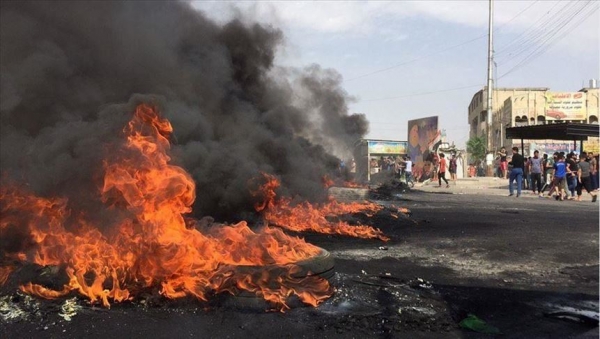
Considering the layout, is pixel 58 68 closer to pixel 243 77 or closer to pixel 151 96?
pixel 151 96

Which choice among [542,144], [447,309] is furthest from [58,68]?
[542,144]

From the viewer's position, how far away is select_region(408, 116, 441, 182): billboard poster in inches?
1092

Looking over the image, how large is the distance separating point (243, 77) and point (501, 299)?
8232 millimetres

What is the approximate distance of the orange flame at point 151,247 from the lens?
14.6 ft

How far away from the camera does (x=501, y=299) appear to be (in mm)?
4617

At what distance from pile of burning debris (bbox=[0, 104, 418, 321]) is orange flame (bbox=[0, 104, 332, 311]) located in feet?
0.03

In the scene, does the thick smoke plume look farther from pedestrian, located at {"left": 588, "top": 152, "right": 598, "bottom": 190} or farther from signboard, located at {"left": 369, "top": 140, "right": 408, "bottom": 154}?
signboard, located at {"left": 369, "top": 140, "right": 408, "bottom": 154}

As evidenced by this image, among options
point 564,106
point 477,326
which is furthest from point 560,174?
point 564,106

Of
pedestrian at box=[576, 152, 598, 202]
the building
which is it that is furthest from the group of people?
the building

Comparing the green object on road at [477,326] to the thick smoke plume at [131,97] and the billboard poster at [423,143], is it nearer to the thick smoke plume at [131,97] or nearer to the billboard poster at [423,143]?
Answer: the thick smoke plume at [131,97]

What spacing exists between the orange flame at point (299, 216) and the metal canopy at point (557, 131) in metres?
11.7

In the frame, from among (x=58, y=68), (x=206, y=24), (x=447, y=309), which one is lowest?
(x=447, y=309)

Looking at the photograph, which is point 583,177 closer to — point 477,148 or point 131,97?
point 131,97

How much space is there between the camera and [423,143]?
30.2 meters
